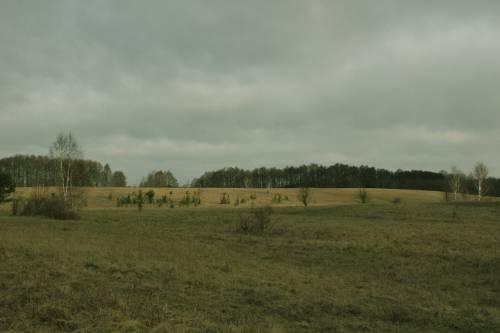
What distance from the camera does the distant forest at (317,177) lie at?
150 m

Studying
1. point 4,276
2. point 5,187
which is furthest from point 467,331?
point 5,187

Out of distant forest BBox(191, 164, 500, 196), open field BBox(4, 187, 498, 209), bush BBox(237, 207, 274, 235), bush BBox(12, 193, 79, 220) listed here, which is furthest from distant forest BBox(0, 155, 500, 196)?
bush BBox(237, 207, 274, 235)

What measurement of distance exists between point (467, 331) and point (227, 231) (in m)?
22.9

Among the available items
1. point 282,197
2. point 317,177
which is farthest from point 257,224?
point 317,177

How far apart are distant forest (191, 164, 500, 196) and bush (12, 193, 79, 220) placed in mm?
106315

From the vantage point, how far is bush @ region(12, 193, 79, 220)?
38.8 m

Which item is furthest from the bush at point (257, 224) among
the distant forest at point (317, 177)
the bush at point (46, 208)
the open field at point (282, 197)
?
the distant forest at point (317, 177)

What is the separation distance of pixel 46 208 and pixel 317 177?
418 feet

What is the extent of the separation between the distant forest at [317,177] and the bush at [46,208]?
4186 inches

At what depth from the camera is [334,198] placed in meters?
104

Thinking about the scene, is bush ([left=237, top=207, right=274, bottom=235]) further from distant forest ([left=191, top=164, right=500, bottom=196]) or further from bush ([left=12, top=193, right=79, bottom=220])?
distant forest ([left=191, top=164, right=500, bottom=196])

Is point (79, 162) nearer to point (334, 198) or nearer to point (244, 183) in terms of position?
point (334, 198)

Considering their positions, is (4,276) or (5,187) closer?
(4,276)

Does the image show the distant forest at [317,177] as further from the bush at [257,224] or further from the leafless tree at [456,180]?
the bush at [257,224]
